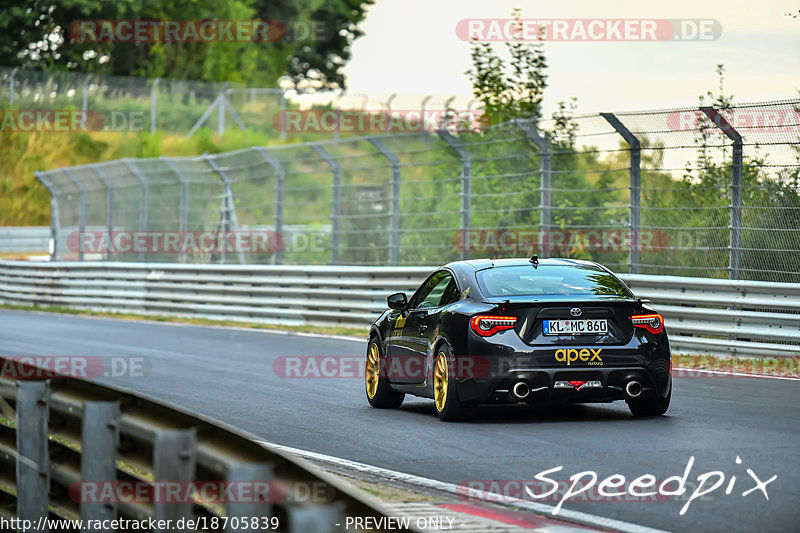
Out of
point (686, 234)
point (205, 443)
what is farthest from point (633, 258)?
point (205, 443)

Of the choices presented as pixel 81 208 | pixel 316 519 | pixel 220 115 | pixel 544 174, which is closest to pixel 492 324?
pixel 316 519

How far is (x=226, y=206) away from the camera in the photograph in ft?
96.7

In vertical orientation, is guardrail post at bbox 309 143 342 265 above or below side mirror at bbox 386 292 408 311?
above

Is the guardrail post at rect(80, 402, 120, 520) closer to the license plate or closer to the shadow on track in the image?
the license plate

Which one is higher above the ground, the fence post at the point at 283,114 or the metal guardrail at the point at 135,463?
the fence post at the point at 283,114

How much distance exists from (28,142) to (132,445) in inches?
2168

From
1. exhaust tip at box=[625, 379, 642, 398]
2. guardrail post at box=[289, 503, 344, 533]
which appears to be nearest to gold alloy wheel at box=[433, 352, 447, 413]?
exhaust tip at box=[625, 379, 642, 398]

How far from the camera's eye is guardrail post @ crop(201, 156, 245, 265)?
28.1 metres

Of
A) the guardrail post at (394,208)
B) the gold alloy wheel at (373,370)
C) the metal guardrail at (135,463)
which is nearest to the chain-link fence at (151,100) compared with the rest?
the guardrail post at (394,208)

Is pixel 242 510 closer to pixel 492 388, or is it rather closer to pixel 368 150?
pixel 492 388

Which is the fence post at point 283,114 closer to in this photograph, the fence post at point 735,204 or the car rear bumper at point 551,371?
the fence post at point 735,204

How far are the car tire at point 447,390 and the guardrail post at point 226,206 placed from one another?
16.8m

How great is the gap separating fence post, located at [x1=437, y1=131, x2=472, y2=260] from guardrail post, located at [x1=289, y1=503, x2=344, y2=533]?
57.4ft

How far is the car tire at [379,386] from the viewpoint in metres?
12.8
